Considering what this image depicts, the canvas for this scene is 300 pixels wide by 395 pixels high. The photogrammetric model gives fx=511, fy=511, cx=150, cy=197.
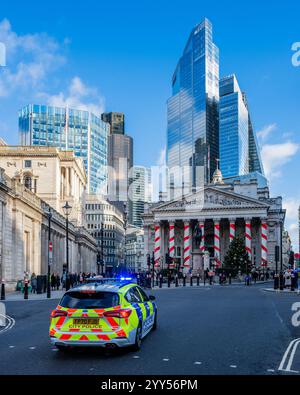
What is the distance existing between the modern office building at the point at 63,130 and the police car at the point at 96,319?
150051 millimetres

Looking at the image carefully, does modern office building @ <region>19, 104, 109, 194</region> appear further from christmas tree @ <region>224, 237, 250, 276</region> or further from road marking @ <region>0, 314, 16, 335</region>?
road marking @ <region>0, 314, 16, 335</region>

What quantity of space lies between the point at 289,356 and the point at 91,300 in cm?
444

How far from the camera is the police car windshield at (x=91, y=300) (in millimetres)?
10984

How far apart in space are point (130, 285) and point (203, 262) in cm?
8021

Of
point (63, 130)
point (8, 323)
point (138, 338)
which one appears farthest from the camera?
point (63, 130)

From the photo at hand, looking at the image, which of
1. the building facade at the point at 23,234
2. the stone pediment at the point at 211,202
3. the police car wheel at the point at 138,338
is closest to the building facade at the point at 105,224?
the stone pediment at the point at 211,202

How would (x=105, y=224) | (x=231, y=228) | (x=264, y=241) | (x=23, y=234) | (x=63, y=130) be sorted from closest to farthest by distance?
(x=23, y=234) → (x=264, y=241) → (x=231, y=228) → (x=105, y=224) → (x=63, y=130)

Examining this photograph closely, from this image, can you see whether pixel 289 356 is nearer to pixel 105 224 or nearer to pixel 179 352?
pixel 179 352

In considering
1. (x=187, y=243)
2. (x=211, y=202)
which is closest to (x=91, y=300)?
(x=211, y=202)

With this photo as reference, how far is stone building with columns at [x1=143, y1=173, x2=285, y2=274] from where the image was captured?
9981 cm

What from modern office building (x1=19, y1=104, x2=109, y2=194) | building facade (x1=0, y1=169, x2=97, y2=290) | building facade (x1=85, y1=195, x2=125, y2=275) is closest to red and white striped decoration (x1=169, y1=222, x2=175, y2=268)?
building facade (x1=85, y1=195, x2=125, y2=275)

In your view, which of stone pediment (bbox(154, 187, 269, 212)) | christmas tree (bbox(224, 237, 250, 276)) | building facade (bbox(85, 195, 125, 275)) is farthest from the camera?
building facade (bbox(85, 195, 125, 275))

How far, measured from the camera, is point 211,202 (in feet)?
338

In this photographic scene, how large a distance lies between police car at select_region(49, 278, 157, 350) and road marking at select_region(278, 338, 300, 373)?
3148 mm
